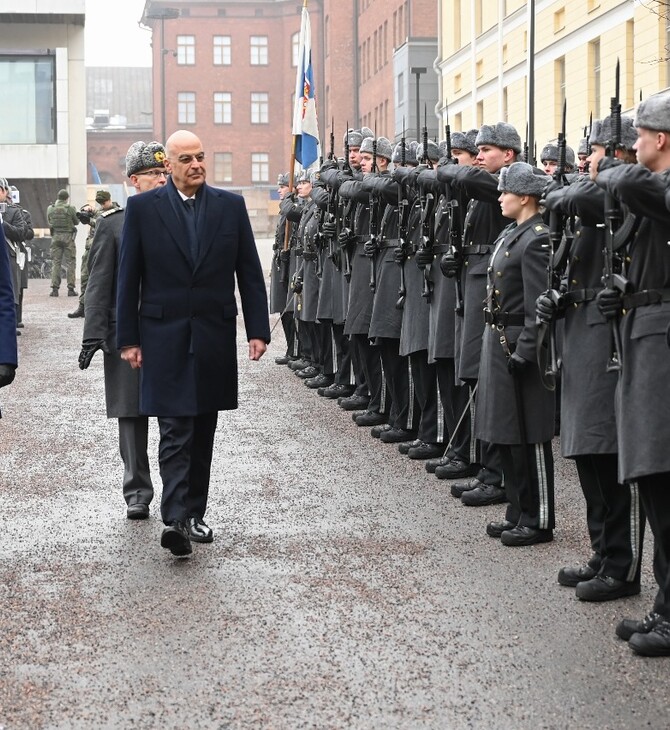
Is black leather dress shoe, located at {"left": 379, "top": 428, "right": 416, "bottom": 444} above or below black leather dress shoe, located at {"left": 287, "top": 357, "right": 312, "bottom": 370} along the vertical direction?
below

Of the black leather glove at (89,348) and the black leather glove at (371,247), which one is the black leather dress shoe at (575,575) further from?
the black leather glove at (371,247)

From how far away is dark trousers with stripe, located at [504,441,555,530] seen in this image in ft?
25.3

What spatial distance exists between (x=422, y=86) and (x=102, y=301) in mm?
49533

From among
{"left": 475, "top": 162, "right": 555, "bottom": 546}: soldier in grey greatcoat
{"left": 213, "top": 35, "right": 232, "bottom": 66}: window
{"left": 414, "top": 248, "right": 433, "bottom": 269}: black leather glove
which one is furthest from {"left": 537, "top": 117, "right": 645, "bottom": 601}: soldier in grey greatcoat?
{"left": 213, "top": 35, "right": 232, "bottom": 66}: window

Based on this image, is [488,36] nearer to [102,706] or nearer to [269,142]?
[102,706]

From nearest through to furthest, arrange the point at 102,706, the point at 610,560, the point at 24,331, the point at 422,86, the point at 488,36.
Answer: the point at 102,706 → the point at 610,560 → the point at 24,331 → the point at 488,36 → the point at 422,86

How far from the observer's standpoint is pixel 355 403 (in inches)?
534

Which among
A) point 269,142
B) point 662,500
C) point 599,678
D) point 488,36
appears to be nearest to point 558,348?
point 662,500

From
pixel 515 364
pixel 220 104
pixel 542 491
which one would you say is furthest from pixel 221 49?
pixel 542 491

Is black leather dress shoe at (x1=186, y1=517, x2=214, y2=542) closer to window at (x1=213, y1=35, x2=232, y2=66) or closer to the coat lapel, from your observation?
the coat lapel

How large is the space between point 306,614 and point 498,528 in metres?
1.81

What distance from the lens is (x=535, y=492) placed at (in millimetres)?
7816

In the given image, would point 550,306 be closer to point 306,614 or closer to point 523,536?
point 523,536

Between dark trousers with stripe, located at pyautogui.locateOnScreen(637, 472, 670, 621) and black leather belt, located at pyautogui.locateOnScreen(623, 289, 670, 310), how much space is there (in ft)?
2.05
